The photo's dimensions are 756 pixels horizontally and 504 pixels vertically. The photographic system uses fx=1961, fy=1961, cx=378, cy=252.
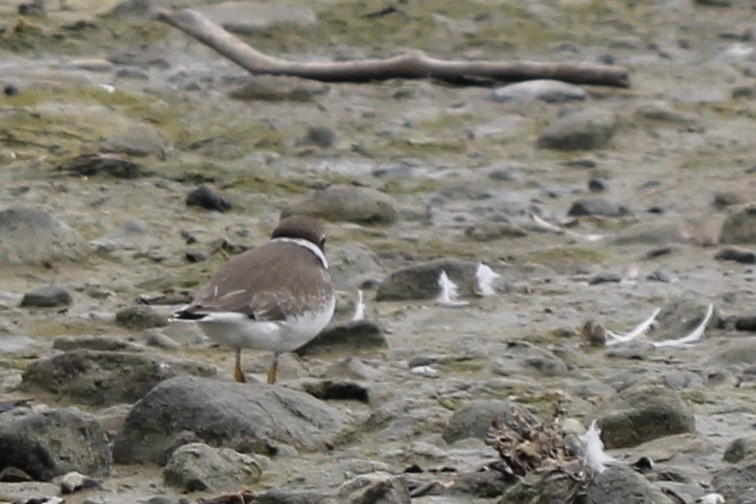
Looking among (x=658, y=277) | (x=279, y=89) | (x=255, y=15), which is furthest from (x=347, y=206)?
(x=255, y=15)

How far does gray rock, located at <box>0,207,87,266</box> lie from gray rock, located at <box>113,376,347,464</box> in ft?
8.79

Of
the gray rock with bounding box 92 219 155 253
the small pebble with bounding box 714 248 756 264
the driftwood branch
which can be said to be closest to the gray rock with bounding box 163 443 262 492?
the gray rock with bounding box 92 219 155 253

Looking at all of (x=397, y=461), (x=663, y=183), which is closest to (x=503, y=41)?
(x=663, y=183)

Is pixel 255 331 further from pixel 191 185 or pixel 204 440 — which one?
pixel 191 185

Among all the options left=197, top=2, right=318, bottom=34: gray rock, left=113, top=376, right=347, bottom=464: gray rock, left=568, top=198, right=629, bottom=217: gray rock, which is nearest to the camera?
left=113, top=376, right=347, bottom=464: gray rock

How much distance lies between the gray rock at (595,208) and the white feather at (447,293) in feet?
6.38

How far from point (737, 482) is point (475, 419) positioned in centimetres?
96

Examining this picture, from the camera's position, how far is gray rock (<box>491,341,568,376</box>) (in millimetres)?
6730

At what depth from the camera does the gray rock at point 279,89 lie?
467 inches

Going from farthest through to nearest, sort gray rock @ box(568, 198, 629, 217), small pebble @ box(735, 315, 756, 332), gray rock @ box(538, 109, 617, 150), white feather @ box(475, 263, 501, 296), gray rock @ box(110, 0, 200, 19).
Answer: gray rock @ box(110, 0, 200, 19)
gray rock @ box(538, 109, 617, 150)
gray rock @ box(568, 198, 629, 217)
white feather @ box(475, 263, 501, 296)
small pebble @ box(735, 315, 756, 332)

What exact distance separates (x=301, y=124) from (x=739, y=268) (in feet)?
12.2

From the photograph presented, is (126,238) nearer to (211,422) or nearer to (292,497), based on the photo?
(211,422)

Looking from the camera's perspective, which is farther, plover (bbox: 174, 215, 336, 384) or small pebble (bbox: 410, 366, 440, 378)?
small pebble (bbox: 410, 366, 440, 378)

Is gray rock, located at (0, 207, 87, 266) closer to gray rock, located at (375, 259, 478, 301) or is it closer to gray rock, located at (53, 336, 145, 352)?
gray rock, located at (375, 259, 478, 301)
